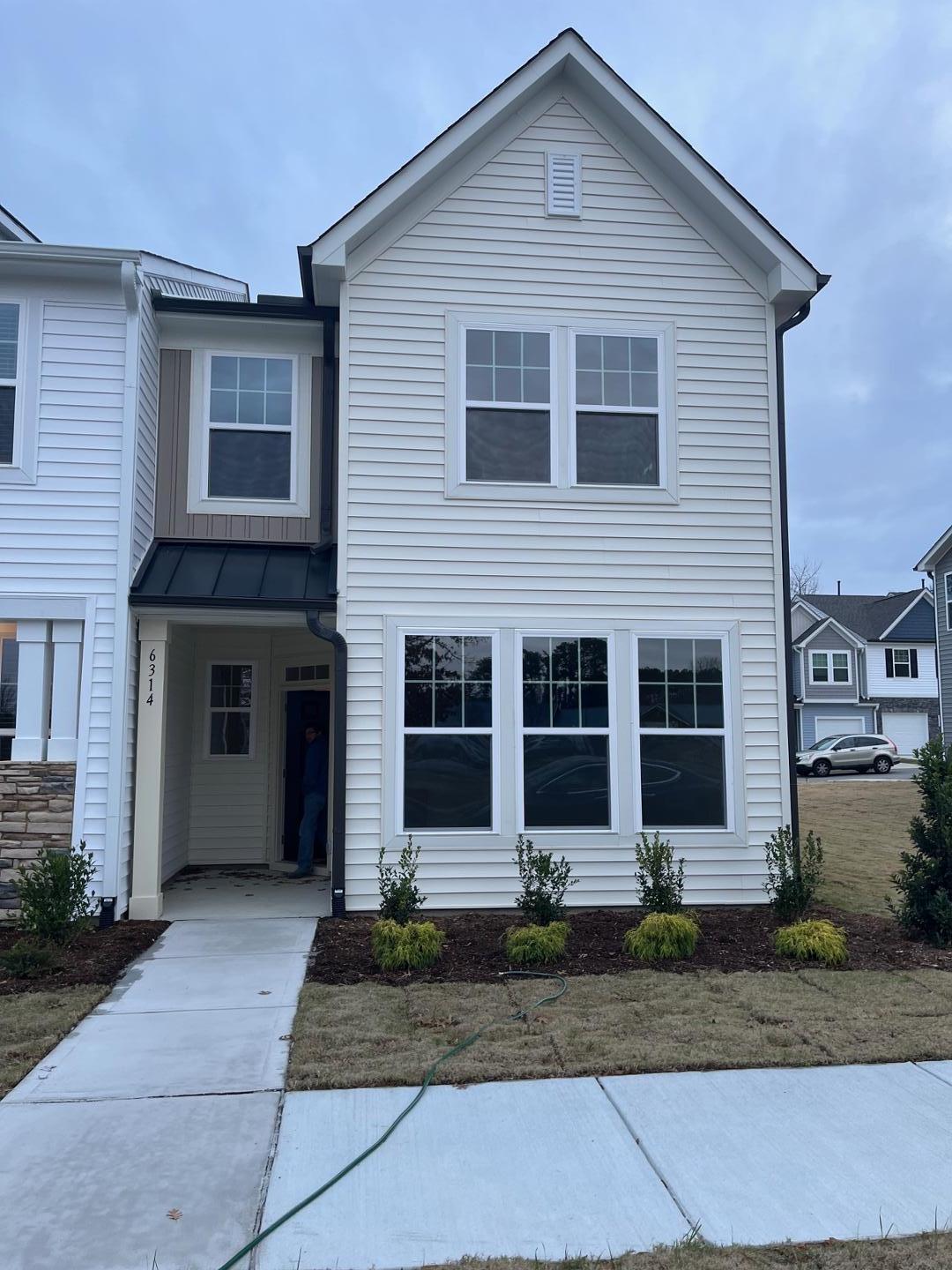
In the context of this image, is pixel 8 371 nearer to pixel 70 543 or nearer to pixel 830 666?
pixel 70 543

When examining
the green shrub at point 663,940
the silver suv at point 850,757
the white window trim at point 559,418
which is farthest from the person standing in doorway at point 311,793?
the silver suv at point 850,757

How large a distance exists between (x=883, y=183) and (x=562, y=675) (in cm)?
4017

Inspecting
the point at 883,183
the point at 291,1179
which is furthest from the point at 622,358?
the point at 883,183

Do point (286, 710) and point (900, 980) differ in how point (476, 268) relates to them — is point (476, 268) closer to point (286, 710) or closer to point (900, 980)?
point (286, 710)

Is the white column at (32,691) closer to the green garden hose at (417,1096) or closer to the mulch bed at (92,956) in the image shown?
the mulch bed at (92,956)

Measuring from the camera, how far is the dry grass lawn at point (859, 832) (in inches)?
396

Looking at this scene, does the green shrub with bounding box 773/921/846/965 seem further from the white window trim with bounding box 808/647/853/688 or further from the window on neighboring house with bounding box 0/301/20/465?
the white window trim with bounding box 808/647/853/688

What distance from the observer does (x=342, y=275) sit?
8812 mm

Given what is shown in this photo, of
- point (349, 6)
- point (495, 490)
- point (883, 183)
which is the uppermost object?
point (883, 183)

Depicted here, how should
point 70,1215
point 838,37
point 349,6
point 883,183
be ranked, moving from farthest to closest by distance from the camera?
point 883,183, point 838,37, point 349,6, point 70,1215

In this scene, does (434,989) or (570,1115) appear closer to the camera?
(570,1115)

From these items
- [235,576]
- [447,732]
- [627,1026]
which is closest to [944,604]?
[447,732]

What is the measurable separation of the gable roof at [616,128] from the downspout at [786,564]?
0.98 ft

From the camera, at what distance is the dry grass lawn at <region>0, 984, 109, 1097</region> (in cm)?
497
